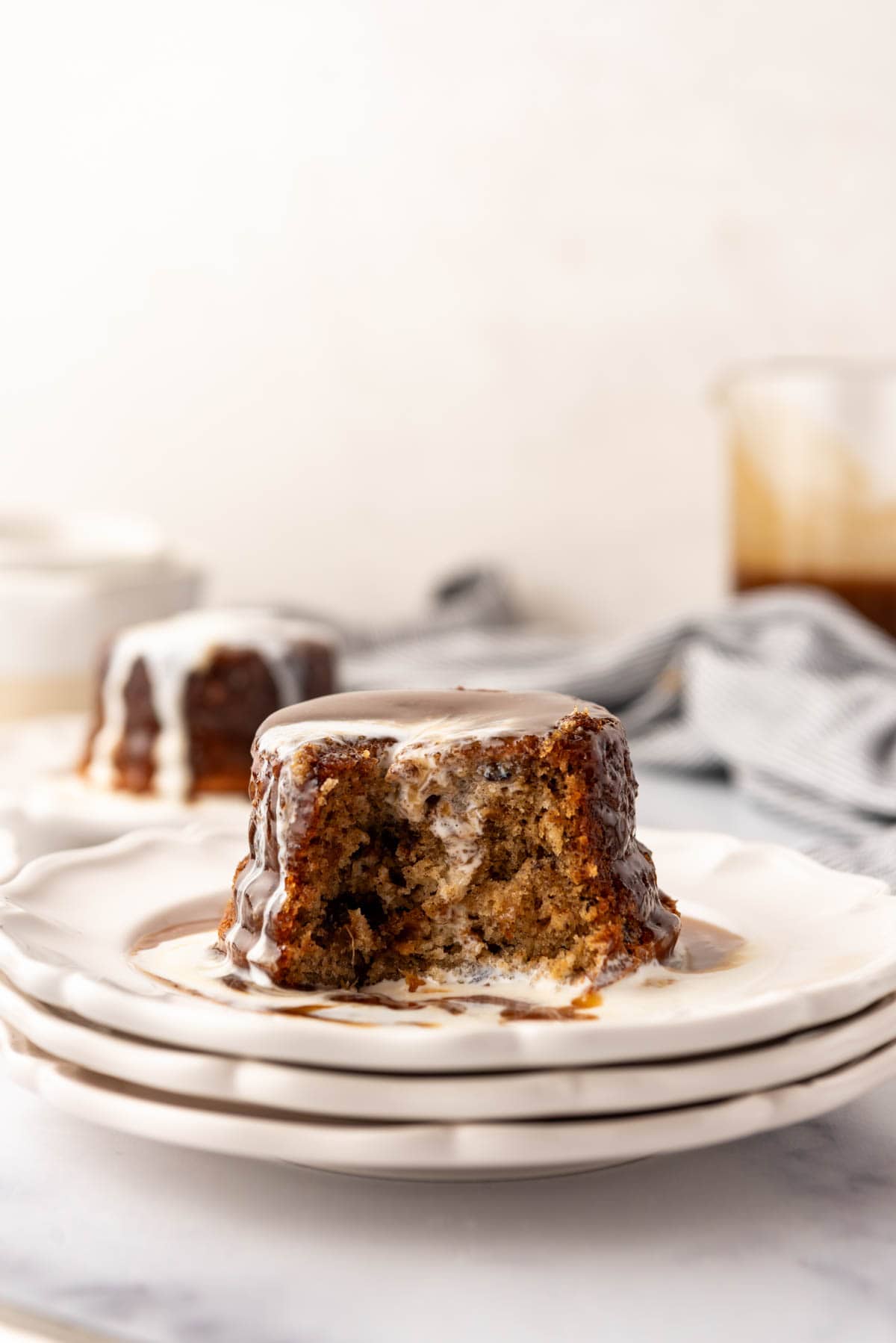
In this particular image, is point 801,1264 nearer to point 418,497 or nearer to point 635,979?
point 635,979

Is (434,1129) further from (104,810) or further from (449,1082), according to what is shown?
(104,810)

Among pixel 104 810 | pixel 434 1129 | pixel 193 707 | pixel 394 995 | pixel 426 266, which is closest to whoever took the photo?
pixel 434 1129

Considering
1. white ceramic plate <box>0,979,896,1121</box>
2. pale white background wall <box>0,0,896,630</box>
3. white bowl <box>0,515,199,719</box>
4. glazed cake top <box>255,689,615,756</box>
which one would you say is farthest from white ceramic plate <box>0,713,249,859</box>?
pale white background wall <box>0,0,896,630</box>

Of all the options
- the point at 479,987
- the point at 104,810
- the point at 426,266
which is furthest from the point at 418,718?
the point at 426,266

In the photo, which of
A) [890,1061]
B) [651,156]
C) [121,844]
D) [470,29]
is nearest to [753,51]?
[651,156]

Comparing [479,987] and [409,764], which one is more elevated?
[409,764]

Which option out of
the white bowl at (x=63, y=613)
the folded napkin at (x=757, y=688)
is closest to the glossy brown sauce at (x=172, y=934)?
the folded napkin at (x=757, y=688)

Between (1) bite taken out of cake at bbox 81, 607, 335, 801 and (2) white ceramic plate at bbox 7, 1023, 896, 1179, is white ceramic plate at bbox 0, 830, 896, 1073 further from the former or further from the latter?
(1) bite taken out of cake at bbox 81, 607, 335, 801
